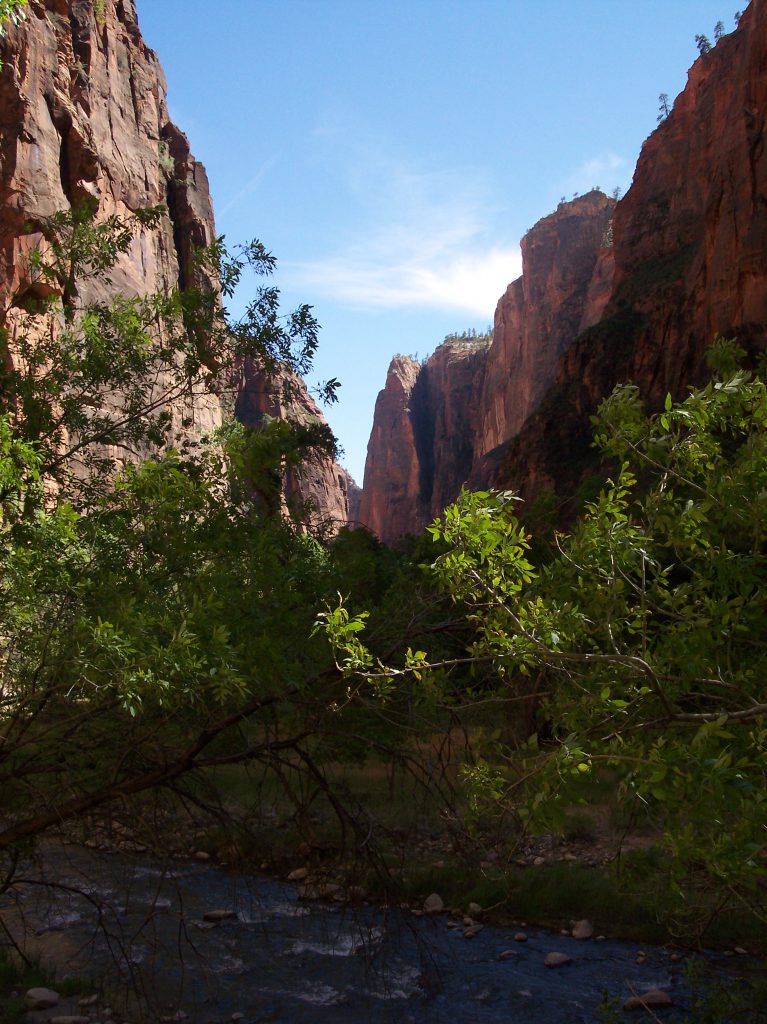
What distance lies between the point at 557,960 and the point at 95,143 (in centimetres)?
2862

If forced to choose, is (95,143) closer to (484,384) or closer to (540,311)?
(540,311)

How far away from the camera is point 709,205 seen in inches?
1190

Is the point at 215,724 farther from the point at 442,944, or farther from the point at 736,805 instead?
the point at 442,944

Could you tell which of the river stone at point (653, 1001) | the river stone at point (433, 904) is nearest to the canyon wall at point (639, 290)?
the river stone at point (433, 904)

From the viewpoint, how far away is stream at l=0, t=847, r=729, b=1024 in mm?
7531

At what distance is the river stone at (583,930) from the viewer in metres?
9.71

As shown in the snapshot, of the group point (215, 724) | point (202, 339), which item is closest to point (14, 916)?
point (215, 724)

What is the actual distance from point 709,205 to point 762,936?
27.1 metres

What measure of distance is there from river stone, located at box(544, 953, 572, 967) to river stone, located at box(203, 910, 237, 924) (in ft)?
11.8

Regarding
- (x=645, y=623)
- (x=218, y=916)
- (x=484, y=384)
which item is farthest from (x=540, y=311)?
(x=645, y=623)

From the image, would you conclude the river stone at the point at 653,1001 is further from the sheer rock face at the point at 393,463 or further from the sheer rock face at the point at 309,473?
the sheer rock face at the point at 393,463

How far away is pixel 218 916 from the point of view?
998 cm

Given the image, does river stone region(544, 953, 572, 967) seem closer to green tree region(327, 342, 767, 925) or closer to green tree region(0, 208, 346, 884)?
green tree region(0, 208, 346, 884)

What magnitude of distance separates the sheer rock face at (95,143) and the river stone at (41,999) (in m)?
13.0
